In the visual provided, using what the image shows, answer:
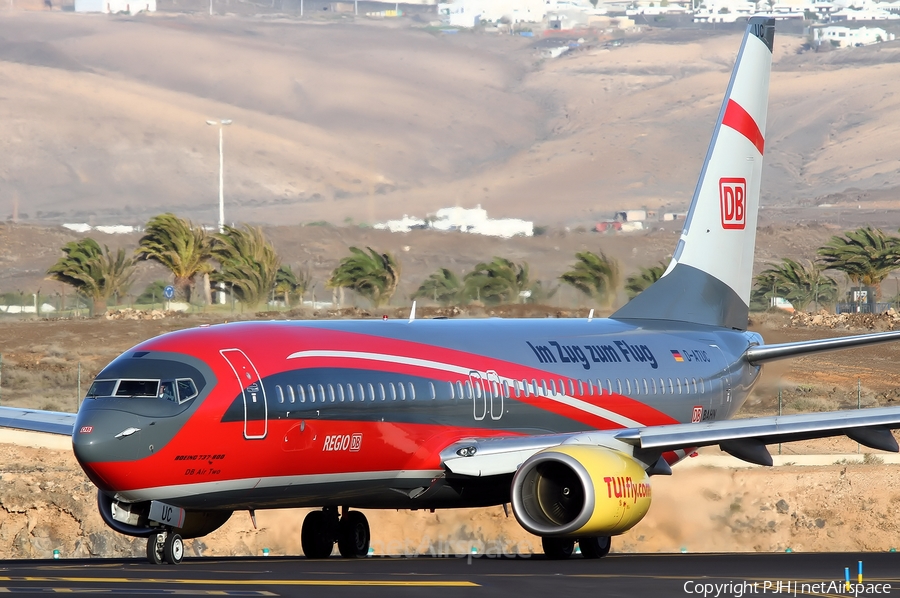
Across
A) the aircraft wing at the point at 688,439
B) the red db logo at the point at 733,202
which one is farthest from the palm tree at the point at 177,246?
the aircraft wing at the point at 688,439

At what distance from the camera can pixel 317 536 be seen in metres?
27.0

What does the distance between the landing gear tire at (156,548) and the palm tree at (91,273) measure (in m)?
51.3

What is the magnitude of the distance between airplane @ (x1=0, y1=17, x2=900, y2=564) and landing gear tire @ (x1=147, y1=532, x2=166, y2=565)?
0.03 meters

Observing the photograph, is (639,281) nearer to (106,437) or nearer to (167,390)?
(167,390)

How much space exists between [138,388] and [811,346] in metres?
15.1

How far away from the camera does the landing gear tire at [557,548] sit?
25.3 meters

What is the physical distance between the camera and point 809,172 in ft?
639

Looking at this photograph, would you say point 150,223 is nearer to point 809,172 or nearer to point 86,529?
point 86,529

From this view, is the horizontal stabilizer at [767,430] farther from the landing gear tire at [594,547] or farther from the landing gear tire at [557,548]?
the landing gear tire at [557,548]

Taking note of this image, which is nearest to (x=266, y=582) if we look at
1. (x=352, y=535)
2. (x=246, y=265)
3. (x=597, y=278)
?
(x=352, y=535)

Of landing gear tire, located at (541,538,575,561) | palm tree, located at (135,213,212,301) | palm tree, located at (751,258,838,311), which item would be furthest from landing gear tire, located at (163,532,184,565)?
palm tree, located at (751,258,838,311)

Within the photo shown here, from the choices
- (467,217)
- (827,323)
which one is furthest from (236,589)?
(467,217)

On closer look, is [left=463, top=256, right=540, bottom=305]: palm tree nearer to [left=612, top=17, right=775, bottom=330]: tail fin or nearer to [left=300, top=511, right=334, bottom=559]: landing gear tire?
[left=612, top=17, right=775, bottom=330]: tail fin

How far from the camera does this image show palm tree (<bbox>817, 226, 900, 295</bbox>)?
7656 cm
